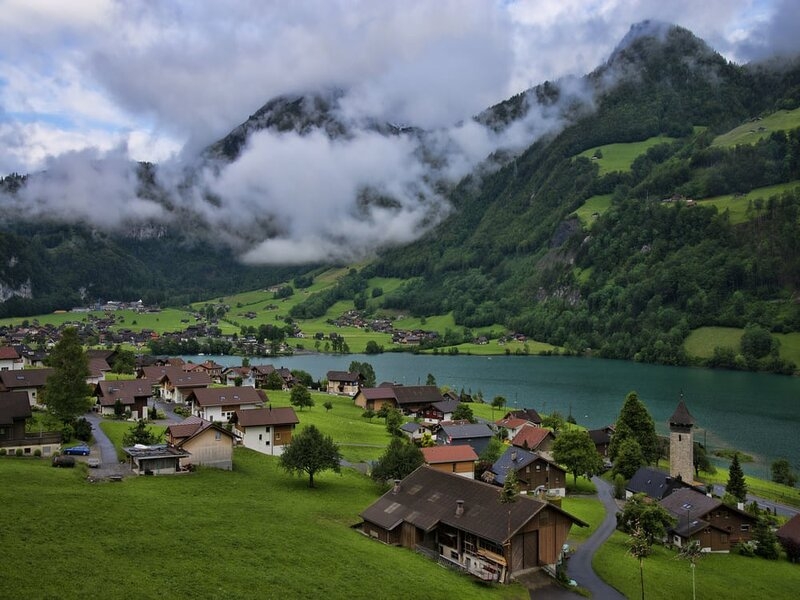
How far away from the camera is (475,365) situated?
176 metres

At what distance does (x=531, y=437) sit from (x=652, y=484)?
56.0ft

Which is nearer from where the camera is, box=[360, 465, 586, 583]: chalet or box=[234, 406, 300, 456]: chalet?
box=[360, 465, 586, 583]: chalet

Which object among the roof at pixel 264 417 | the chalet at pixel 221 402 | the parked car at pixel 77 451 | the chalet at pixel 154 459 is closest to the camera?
the chalet at pixel 154 459

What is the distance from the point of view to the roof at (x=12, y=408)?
44794mm

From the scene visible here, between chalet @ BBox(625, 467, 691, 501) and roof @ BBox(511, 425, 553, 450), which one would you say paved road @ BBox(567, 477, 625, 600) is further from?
roof @ BBox(511, 425, 553, 450)

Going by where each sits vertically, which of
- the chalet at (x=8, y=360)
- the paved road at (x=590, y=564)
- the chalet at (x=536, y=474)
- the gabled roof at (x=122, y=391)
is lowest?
the paved road at (x=590, y=564)

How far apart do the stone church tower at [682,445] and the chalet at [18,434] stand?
5192cm

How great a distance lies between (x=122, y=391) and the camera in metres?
68.4

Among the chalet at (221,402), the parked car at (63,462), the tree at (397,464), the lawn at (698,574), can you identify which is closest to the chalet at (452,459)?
the tree at (397,464)

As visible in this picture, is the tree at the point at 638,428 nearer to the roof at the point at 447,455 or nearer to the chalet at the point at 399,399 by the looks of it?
the roof at the point at 447,455

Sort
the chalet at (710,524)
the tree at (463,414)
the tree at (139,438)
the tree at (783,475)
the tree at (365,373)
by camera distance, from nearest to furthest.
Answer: the chalet at (710,524)
the tree at (139,438)
the tree at (783,475)
the tree at (463,414)
the tree at (365,373)

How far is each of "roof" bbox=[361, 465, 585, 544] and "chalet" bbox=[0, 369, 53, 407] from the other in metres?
40.4

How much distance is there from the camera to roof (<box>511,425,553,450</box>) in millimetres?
71438

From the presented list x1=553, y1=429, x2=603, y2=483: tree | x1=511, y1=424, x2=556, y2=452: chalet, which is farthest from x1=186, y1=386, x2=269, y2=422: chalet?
x1=553, y1=429, x2=603, y2=483: tree
